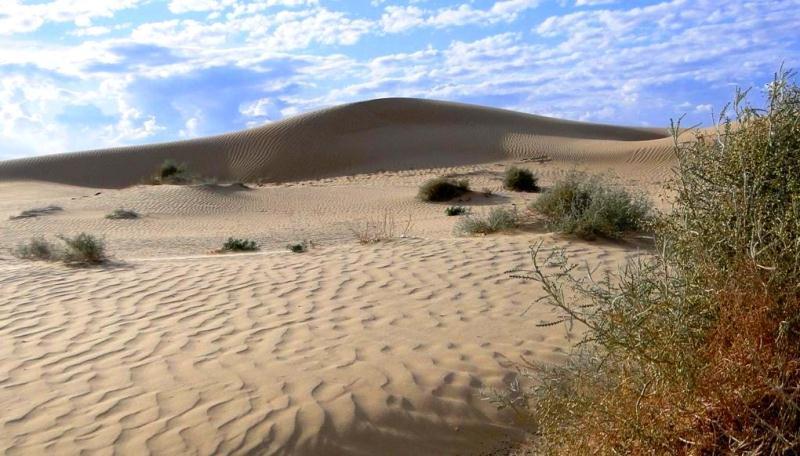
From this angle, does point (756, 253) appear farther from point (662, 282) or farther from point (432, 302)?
point (432, 302)

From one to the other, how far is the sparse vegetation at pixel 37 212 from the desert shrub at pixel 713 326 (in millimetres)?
20144

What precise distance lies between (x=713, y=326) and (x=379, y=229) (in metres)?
13.2

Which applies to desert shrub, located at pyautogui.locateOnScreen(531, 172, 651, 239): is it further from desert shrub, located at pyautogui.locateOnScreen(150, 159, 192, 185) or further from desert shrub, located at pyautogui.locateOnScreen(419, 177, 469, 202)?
desert shrub, located at pyautogui.locateOnScreen(150, 159, 192, 185)

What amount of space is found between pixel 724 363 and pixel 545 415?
40.5 inches

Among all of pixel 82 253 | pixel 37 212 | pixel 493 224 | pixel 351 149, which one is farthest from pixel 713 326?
pixel 351 149

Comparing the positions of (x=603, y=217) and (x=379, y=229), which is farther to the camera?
(x=379, y=229)

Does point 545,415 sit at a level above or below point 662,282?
below

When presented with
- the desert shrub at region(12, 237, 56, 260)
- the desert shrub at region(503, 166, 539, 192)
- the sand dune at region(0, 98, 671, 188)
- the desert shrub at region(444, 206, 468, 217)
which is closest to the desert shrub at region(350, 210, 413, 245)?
the desert shrub at region(444, 206, 468, 217)

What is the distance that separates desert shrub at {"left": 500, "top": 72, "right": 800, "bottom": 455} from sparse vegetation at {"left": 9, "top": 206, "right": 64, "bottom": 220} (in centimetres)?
2014

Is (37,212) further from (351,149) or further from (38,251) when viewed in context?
(351,149)

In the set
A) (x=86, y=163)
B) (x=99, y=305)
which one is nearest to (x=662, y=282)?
(x=99, y=305)

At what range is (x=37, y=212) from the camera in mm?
21531

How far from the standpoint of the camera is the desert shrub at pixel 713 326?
3.02 m

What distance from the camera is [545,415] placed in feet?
12.6
